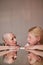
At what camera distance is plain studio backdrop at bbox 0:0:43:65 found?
7.86ft

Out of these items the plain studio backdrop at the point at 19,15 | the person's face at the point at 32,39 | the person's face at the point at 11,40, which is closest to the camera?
the person's face at the point at 32,39

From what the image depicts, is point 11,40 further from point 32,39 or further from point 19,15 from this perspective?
point 19,15

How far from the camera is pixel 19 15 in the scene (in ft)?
8.03

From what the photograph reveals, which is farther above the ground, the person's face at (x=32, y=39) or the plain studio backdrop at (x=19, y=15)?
the plain studio backdrop at (x=19, y=15)

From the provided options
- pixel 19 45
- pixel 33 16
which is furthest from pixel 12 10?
pixel 19 45

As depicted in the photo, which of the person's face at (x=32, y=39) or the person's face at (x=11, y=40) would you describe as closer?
the person's face at (x=32, y=39)

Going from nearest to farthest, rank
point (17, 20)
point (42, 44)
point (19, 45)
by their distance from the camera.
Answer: point (42, 44)
point (19, 45)
point (17, 20)

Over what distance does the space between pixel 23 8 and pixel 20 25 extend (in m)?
0.23

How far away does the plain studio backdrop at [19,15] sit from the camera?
94.3 inches

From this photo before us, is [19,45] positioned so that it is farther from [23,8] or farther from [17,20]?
[23,8]

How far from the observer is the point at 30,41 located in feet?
6.76

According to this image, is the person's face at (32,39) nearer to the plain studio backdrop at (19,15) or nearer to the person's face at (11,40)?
the person's face at (11,40)

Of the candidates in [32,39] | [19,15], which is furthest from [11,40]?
[19,15]

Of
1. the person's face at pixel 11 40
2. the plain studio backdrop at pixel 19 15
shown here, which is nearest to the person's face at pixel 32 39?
the person's face at pixel 11 40
